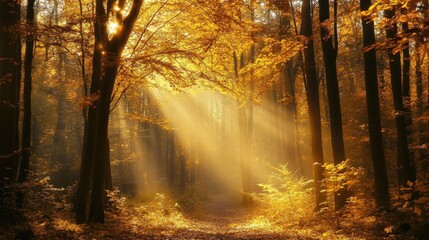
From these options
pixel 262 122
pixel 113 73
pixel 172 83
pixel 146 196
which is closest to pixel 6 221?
pixel 113 73

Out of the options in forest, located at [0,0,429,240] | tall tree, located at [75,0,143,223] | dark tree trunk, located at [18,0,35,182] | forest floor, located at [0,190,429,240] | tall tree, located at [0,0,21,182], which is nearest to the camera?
forest floor, located at [0,190,429,240]

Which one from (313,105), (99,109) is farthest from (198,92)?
(99,109)

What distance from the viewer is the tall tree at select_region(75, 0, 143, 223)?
403 inches

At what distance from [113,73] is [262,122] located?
110 feet

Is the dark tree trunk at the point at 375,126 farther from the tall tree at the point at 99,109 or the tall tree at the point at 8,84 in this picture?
the tall tree at the point at 8,84

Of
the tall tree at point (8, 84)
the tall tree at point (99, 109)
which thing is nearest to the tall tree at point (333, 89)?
the tall tree at point (99, 109)

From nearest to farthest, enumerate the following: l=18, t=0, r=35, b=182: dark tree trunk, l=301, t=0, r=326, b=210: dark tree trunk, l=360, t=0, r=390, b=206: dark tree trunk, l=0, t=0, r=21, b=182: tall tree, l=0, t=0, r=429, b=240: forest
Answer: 1. l=0, t=0, r=429, b=240: forest
2. l=0, t=0, r=21, b=182: tall tree
3. l=360, t=0, r=390, b=206: dark tree trunk
4. l=18, t=0, r=35, b=182: dark tree trunk
5. l=301, t=0, r=326, b=210: dark tree trunk

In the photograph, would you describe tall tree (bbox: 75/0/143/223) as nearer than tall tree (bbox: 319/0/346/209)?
Yes

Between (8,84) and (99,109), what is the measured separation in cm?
252

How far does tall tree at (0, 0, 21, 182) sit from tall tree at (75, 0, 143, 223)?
78.2 inches

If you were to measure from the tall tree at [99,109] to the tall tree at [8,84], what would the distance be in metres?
1.99

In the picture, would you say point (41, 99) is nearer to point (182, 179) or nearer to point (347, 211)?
point (182, 179)

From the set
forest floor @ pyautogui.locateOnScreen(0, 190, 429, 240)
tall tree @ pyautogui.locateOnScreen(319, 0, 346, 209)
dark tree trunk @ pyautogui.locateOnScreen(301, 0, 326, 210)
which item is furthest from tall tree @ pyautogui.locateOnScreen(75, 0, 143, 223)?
dark tree trunk @ pyautogui.locateOnScreen(301, 0, 326, 210)

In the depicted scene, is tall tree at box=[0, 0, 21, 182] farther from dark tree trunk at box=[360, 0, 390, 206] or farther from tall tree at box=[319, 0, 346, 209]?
dark tree trunk at box=[360, 0, 390, 206]
